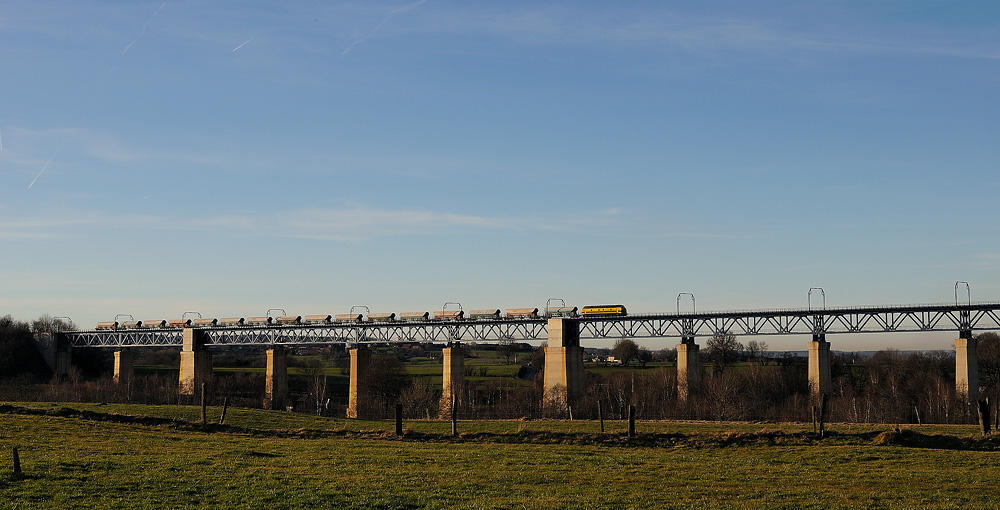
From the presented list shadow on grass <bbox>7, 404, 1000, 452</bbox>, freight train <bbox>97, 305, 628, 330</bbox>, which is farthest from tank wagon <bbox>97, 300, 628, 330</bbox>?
shadow on grass <bbox>7, 404, 1000, 452</bbox>

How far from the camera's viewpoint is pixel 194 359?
130250 mm

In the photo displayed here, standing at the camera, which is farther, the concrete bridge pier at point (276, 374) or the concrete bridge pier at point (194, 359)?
the concrete bridge pier at point (194, 359)

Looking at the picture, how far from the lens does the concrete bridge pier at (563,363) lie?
105 metres

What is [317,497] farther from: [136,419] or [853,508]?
[136,419]

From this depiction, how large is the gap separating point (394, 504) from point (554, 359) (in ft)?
277

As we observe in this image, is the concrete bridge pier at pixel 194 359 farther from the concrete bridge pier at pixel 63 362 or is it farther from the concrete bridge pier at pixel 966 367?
the concrete bridge pier at pixel 966 367

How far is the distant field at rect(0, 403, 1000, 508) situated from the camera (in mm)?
24531

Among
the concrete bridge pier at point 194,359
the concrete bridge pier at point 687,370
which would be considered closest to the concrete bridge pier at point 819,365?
the concrete bridge pier at point 687,370

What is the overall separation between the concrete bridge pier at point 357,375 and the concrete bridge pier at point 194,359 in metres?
26.1

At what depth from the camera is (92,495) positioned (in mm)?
24719

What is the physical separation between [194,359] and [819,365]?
9016 centimetres

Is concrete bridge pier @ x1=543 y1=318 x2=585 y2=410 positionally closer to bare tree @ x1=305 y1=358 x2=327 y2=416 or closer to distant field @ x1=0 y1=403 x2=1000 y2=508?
bare tree @ x1=305 y1=358 x2=327 y2=416

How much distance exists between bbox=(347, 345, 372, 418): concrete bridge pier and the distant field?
64.9m

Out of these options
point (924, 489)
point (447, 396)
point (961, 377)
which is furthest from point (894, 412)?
point (924, 489)
